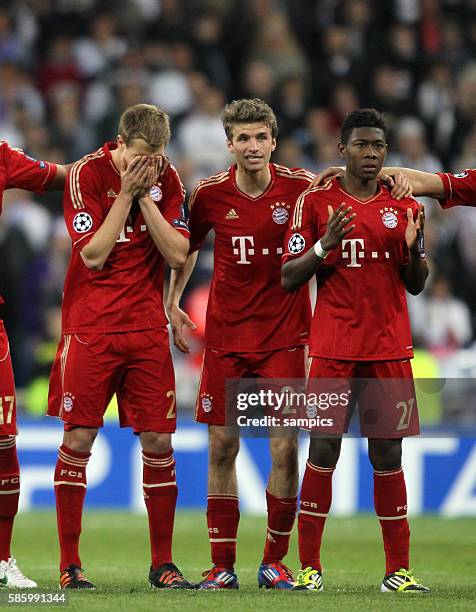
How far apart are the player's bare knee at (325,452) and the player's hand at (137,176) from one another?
155cm

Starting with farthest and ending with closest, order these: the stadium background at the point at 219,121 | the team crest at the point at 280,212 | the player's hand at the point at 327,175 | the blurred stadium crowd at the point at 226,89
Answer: the blurred stadium crowd at the point at 226,89
the stadium background at the point at 219,121
the team crest at the point at 280,212
the player's hand at the point at 327,175

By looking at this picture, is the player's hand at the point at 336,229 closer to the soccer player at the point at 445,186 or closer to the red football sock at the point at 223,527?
the soccer player at the point at 445,186

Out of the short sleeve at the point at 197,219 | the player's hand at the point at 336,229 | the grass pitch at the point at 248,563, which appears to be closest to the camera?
the grass pitch at the point at 248,563

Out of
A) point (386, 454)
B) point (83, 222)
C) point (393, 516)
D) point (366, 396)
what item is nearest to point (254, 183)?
point (83, 222)

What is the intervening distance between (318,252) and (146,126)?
1078 millimetres

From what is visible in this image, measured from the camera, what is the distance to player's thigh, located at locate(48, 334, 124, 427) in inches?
294

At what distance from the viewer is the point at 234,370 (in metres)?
7.86

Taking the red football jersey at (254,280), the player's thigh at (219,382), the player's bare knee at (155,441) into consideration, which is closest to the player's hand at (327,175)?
the red football jersey at (254,280)

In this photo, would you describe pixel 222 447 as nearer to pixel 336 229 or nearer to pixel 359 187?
pixel 336 229

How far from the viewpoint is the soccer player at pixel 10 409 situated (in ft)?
24.2

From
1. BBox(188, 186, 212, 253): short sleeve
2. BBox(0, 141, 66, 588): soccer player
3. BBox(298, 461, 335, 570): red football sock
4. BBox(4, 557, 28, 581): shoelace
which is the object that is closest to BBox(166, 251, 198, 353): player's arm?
BBox(188, 186, 212, 253): short sleeve

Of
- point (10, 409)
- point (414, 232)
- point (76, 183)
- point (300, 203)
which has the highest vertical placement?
point (76, 183)

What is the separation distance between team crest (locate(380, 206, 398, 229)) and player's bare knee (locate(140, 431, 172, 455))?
156 centimetres

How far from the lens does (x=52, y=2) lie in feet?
53.0
